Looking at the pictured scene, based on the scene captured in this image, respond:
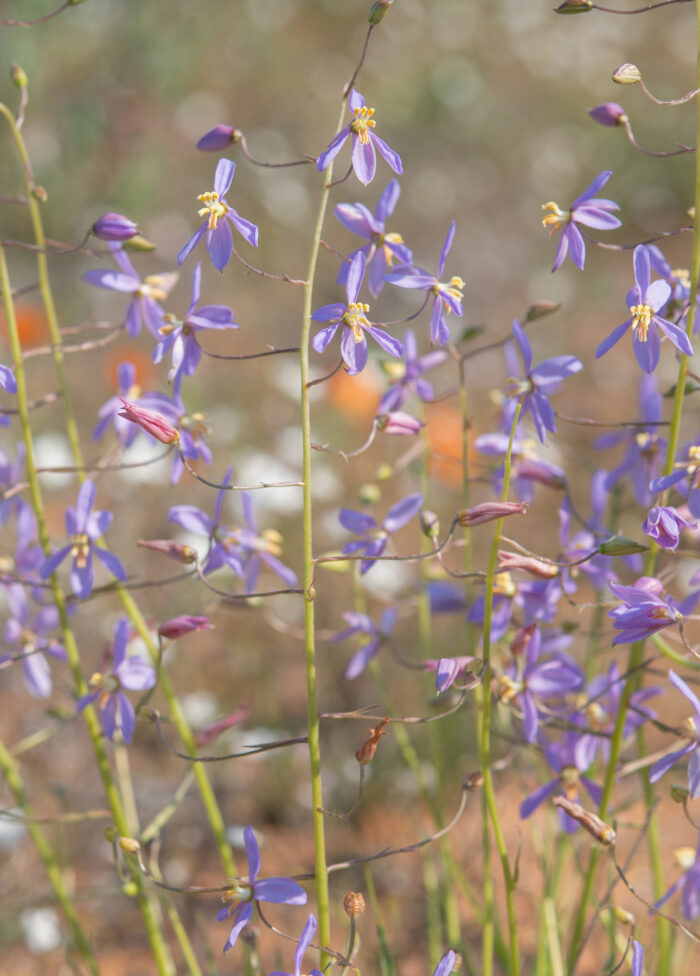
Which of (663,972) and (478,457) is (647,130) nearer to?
(478,457)

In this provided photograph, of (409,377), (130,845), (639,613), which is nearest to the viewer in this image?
(639,613)

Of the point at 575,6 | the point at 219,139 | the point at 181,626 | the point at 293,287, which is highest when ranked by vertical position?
the point at 575,6

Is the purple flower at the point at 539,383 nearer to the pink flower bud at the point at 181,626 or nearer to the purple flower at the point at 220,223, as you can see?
the purple flower at the point at 220,223

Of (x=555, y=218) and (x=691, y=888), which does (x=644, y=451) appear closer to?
(x=555, y=218)

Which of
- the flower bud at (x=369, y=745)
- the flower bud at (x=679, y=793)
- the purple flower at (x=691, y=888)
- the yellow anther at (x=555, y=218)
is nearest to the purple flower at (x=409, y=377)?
the yellow anther at (x=555, y=218)

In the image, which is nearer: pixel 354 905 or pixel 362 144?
pixel 354 905

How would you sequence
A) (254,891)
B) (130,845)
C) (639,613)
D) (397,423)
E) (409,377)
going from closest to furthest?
1. (639,613)
2. (254,891)
3. (130,845)
4. (397,423)
5. (409,377)

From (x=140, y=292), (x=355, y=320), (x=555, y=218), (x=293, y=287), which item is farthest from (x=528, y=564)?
(x=293, y=287)

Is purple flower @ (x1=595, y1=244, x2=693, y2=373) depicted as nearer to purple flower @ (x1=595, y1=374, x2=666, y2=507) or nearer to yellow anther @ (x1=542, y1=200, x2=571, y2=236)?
yellow anther @ (x1=542, y1=200, x2=571, y2=236)
